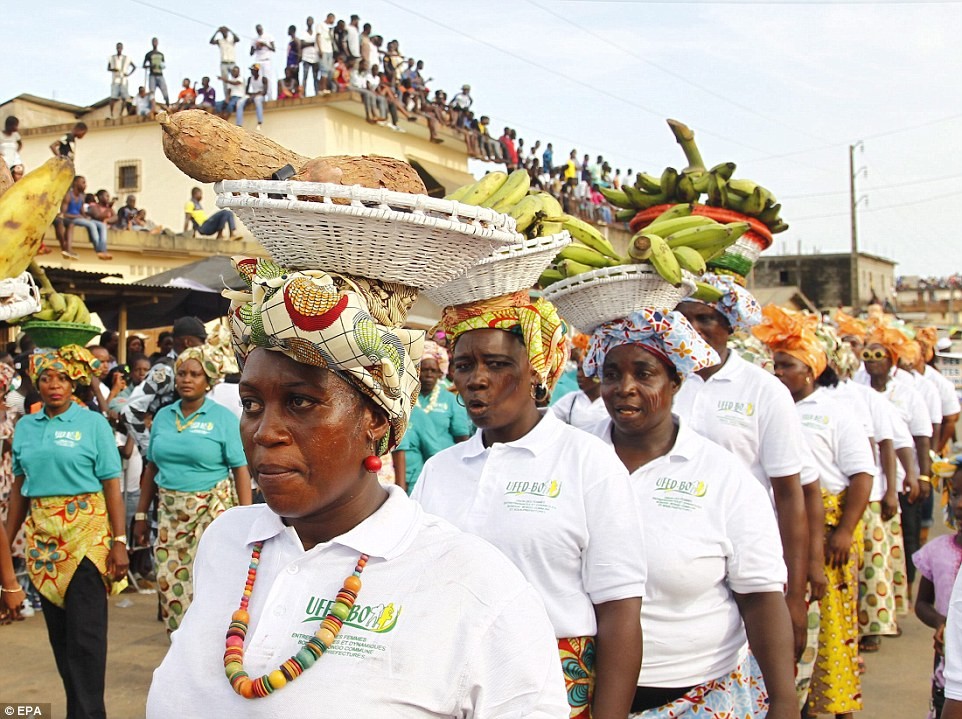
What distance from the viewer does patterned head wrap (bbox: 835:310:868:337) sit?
10773 millimetres

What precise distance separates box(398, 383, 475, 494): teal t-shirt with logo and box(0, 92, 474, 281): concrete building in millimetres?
13663

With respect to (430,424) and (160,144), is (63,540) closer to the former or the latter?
(430,424)

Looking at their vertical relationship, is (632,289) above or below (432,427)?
above

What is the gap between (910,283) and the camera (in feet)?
249

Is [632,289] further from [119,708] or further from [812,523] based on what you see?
[119,708]

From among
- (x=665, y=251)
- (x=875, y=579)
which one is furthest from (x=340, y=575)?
(x=875, y=579)

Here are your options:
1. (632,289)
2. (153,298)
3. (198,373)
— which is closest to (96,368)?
(198,373)

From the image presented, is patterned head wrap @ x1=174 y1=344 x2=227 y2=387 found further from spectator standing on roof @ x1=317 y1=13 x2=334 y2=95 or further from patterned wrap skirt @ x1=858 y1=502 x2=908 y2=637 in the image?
spectator standing on roof @ x1=317 y1=13 x2=334 y2=95

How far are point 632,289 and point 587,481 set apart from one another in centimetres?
105

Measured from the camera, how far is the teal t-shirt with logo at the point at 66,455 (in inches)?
227

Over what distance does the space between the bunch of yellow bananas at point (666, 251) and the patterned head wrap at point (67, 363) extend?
3.29m

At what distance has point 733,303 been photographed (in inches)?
188

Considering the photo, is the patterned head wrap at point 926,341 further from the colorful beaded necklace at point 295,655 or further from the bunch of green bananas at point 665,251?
the colorful beaded necklace at point 295,655

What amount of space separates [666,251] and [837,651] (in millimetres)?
2932
